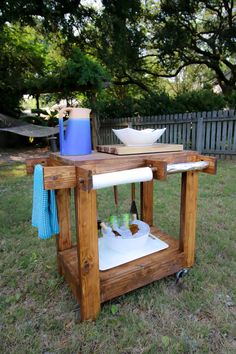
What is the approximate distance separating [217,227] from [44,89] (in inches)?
243

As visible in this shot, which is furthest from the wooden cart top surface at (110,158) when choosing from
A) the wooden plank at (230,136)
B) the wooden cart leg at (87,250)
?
the wooden plank at (230,136)

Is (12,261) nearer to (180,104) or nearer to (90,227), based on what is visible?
(90,227)

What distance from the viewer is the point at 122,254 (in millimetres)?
1361

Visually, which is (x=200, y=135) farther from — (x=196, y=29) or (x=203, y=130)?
(x=196, y=29)

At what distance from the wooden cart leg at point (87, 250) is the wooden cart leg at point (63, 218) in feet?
1.15

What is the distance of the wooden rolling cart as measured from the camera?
971mm

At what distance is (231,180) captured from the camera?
3.40m

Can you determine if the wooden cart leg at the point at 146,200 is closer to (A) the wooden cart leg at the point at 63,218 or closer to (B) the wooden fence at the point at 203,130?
(A) the wooden cart leg at the point at 63,218

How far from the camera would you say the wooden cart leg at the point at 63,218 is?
1317 mm

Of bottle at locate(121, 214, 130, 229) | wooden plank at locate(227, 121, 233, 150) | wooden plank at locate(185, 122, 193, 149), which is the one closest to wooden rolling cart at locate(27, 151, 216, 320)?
bottle at locate(121, 214, 130, 229)

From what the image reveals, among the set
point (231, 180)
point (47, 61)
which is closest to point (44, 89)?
point (47, 61)

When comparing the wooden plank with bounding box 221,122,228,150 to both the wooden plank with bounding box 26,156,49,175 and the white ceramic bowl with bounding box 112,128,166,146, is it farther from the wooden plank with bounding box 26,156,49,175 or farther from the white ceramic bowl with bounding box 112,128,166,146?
the wooden plank with bounding box 26,156,49,175

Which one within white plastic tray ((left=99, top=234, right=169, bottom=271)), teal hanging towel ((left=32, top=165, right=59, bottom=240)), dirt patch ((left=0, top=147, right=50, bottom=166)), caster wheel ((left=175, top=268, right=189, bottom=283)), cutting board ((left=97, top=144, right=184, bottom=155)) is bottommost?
caster wheel ((left=175, top=268, right=189, bottom=283))

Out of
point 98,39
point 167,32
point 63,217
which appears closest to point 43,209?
point 63,217
